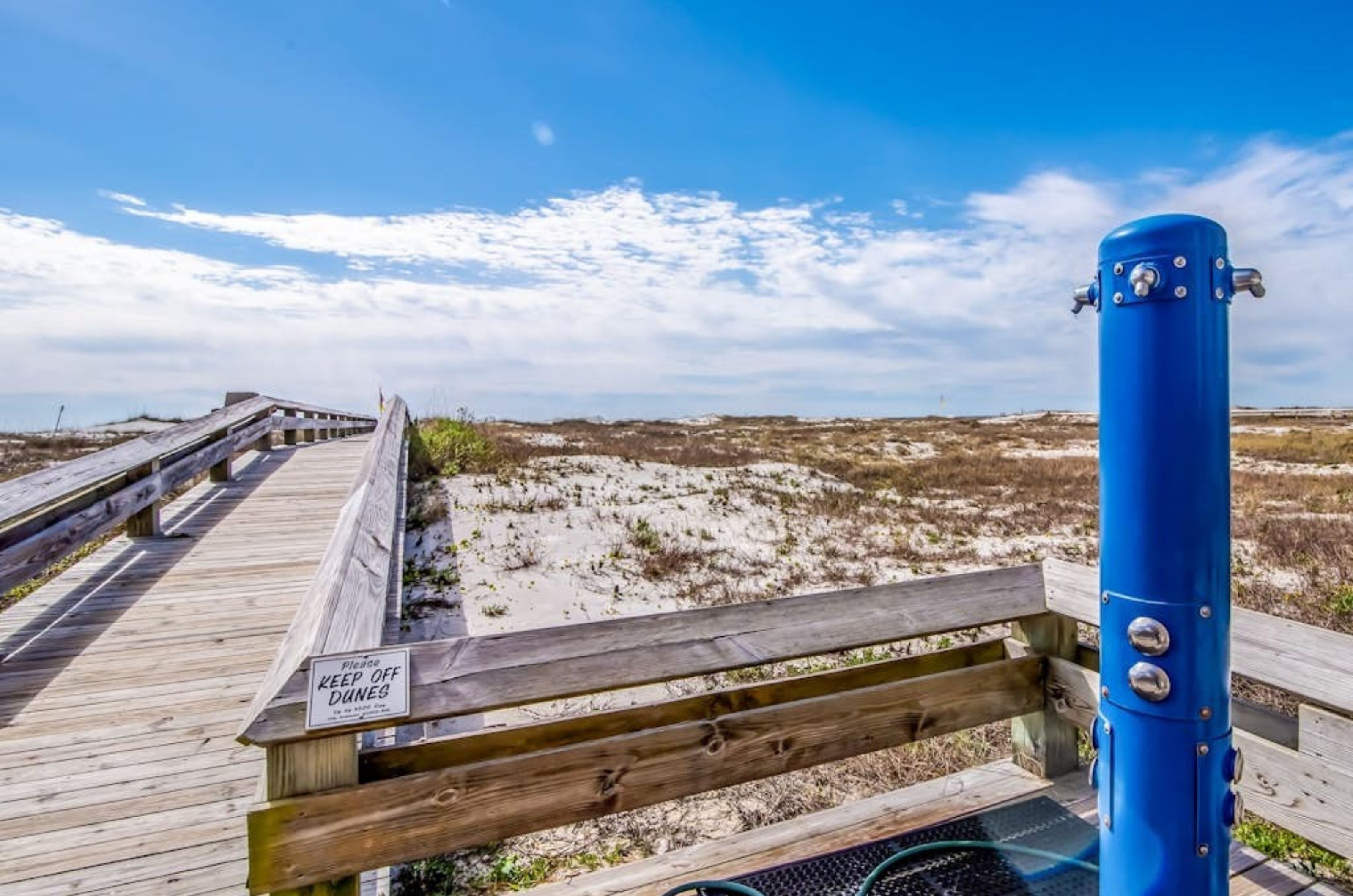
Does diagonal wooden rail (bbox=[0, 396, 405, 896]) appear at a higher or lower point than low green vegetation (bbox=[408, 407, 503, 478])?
lower

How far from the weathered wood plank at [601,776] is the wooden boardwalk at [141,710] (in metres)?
1.06

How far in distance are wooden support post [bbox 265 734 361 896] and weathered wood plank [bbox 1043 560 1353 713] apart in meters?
2.39

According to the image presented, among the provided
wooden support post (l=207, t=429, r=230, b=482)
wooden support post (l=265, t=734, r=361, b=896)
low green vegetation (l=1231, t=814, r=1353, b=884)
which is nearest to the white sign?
wooden support post (l=265, t=734, r=361, b=896)

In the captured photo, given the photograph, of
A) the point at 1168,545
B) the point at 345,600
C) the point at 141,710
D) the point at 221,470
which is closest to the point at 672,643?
the point at 345,600

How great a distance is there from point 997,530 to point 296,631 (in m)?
10.0

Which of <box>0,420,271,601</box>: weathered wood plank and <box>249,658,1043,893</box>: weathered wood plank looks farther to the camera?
<box>0,420,271,601</box>: weathered wood plank

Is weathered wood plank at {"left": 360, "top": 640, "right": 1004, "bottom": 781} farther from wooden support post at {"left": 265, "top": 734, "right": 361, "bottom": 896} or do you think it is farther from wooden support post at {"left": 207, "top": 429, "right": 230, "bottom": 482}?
wooden support post at {"left": 207, "top": 429, "right": 230, "bottom": 482}

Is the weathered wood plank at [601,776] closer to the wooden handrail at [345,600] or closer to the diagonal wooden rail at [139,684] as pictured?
the diagonal wooden rail at [139,684]

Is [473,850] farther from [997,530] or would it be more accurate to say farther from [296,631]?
[997,530]

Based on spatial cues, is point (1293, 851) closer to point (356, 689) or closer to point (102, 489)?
point (356, 689)

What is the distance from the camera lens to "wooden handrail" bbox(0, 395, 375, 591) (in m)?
4.26

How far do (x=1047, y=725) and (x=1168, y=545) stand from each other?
1591 millimetres

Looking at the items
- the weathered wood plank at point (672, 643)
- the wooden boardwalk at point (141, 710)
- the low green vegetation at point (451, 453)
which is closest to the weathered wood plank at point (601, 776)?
the weathered wood plank at point (672, 643)

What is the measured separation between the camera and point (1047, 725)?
272 cm
